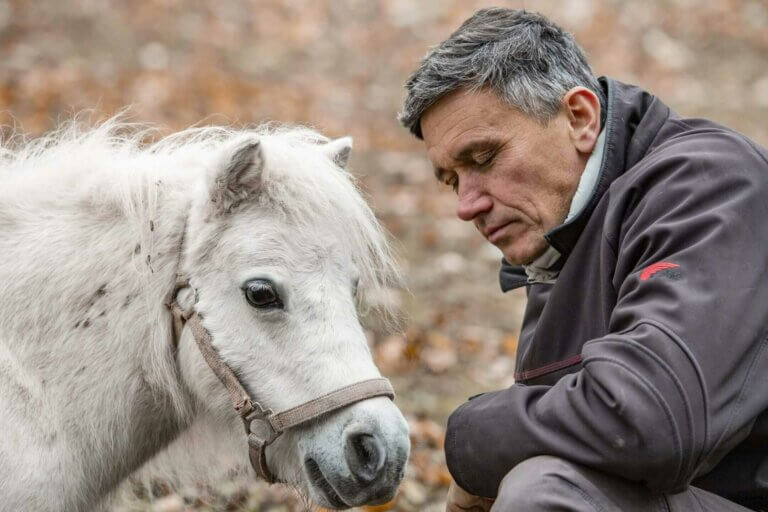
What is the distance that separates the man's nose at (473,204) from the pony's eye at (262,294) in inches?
28.2

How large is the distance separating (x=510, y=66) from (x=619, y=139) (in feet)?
1.43

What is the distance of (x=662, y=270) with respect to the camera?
225 cm

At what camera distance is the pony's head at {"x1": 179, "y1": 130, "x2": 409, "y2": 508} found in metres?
2.54

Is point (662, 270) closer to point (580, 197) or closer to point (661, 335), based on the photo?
point (661, 335)

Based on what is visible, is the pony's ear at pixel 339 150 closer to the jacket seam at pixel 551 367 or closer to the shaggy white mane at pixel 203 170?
the shaggy white mane at pixel 203 170

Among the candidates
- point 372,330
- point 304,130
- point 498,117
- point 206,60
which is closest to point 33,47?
point 206,60

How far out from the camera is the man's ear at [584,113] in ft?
9.27

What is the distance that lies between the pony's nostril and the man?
9.8 inches

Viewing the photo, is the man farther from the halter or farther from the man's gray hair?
the halter

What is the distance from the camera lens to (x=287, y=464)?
272 cm

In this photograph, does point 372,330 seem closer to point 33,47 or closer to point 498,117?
point 498,117

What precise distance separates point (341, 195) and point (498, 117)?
23.4 inches

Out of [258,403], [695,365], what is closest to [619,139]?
[695,365]

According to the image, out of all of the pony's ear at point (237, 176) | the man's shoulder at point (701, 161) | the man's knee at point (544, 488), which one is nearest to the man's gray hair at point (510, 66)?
the man's shoulder at point (701, 161)
